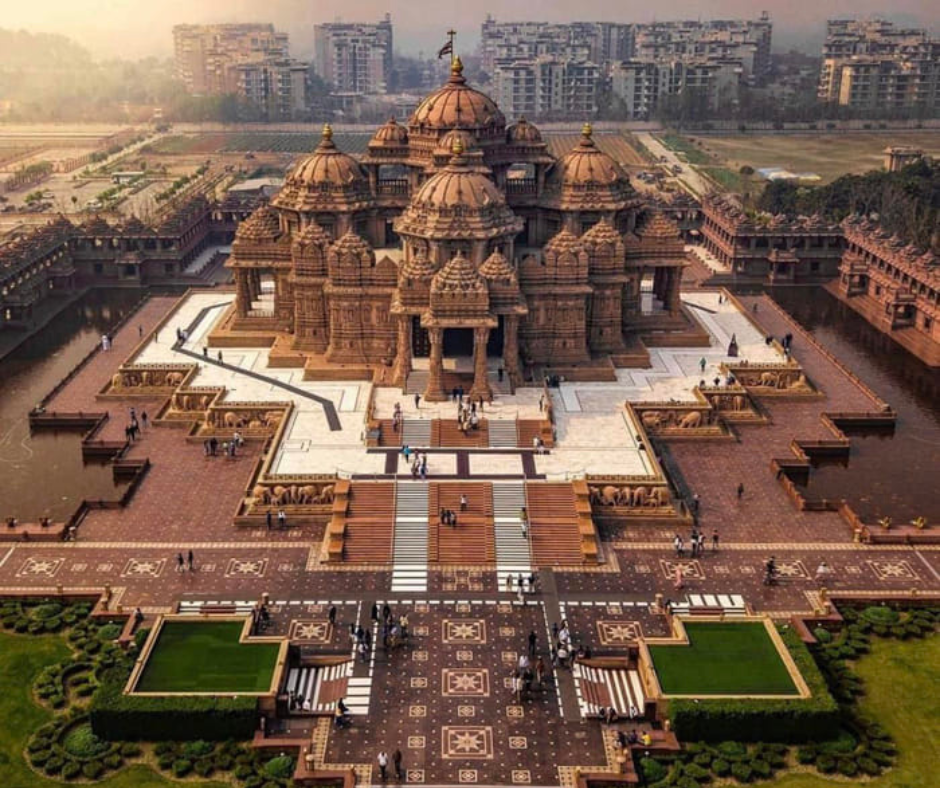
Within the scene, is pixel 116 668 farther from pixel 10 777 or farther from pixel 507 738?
pixel 507 738

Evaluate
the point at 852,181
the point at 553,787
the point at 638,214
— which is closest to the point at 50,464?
the point at 553,787

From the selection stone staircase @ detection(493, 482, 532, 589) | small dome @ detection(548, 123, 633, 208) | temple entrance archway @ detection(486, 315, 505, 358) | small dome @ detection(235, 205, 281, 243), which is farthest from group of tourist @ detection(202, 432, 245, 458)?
small dome @ detection(548, 123, 633, 208)

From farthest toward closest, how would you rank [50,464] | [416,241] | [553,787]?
[416,241], [50,464], [553,787]

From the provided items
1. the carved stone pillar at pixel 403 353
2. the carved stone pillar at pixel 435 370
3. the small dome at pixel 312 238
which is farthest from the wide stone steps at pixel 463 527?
the small dome at pixel 312 238

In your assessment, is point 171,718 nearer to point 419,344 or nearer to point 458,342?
point 419,344

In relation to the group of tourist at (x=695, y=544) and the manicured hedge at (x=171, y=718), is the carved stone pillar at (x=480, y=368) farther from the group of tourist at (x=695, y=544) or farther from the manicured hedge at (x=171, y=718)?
the manicured hedge at (x=171, y=718)

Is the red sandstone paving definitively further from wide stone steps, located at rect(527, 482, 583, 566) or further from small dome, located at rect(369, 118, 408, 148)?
small dome, located at rect(369, 118, 408, 148)

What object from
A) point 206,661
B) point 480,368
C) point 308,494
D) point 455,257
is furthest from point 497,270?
point 206,661
